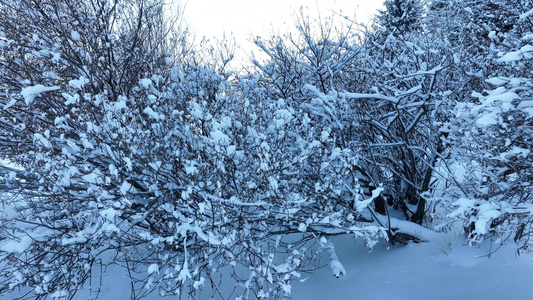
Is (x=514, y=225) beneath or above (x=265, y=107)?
beneath

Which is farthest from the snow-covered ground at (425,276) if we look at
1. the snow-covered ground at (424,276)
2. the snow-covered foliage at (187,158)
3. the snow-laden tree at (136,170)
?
the snow-laden tree at (136,170)

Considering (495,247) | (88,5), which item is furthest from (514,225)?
(88,5)

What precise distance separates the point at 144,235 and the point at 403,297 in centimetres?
434

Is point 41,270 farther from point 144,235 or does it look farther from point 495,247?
point 495,247

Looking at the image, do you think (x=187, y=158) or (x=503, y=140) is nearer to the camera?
(x=503, y=140)

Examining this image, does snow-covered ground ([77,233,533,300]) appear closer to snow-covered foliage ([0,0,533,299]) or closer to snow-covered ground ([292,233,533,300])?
snow-covered ground ([292,233,533,300])

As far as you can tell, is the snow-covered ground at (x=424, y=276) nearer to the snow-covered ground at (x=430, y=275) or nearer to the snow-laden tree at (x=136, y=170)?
the snow-covered ground at (x=430, y=275)

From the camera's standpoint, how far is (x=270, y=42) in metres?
7.41

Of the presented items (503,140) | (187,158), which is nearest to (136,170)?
(187,158)

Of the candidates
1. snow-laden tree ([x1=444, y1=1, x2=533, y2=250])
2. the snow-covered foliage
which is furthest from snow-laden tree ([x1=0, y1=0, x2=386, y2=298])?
snow-laden tree ([x1=444, y1=1, x2=533, y2=250])

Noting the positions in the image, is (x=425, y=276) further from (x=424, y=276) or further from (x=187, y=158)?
(x=187, y=158)

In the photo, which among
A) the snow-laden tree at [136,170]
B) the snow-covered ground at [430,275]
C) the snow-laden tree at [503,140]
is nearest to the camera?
the snow-laden tree at [503,140]

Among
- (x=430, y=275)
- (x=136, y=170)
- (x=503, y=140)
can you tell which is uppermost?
(x=136, y=170)

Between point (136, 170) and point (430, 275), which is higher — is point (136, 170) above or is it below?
above
